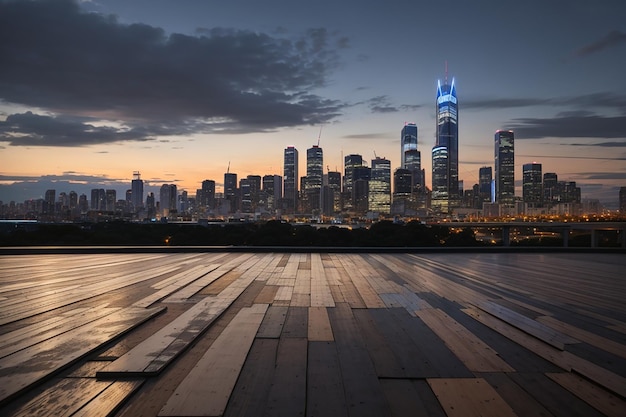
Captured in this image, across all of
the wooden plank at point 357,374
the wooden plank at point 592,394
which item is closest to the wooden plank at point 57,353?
the wooden plank at point 357,374

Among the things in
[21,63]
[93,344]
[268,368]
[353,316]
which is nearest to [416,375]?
[268,368]

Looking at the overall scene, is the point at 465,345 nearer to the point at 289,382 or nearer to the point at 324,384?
the point at 324,384

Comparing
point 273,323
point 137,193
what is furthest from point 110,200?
point 273,323

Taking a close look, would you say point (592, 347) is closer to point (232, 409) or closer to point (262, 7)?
point (232, 409)

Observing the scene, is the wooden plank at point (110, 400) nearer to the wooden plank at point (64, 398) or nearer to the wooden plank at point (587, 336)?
the wooden plank at point (64, 398)

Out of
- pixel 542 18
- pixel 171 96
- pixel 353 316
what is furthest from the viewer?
pixel 171 96
